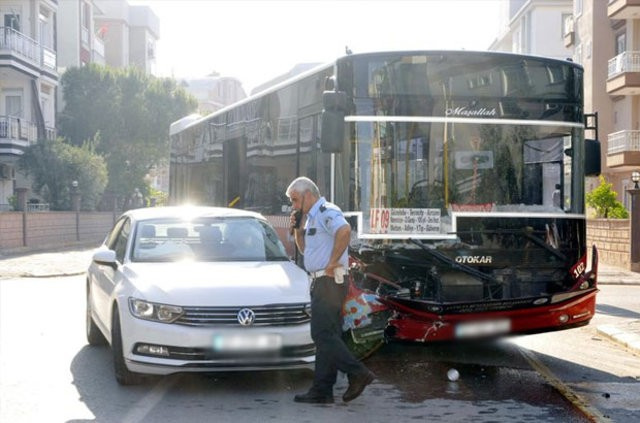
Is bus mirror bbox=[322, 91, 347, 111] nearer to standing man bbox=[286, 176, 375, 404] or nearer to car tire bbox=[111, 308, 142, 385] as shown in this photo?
standing man bbox=[286, 176, 375, 404]

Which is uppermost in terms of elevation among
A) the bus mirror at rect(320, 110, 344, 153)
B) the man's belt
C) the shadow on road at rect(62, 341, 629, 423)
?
the bus mirror at rect(320, 110, 344, 153)

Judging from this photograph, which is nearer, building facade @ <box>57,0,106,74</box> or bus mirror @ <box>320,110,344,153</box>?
bus mirror @ <box>320,110,344,153</box>

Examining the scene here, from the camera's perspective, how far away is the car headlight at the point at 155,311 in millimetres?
7719

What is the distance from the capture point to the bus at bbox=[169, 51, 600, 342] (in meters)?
9.23

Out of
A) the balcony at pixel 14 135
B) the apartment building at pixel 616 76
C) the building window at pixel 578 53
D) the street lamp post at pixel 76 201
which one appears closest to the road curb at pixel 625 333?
the apartment building at pixel 616 76

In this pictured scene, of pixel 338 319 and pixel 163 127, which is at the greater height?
pixel 163 127

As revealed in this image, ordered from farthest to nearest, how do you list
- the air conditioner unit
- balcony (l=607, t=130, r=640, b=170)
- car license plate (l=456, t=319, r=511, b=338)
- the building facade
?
the building facade < the air conditioner unit < balcony (l=607, t=130, r=640, b=170) < car license plate (l=456, t=319, r=511, b=338)

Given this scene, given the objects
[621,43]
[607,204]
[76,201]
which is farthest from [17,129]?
[621,43]

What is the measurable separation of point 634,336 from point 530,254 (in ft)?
9.57

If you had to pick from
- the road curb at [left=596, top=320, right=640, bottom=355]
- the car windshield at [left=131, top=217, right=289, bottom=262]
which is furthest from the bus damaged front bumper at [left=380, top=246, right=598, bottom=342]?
the road curb at [left=596, top=320, right=640, bottom=355]

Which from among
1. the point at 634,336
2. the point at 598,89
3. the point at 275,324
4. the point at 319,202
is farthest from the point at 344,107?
the point at 598,89

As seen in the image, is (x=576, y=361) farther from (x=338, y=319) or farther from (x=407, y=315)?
(x=338, y=319)

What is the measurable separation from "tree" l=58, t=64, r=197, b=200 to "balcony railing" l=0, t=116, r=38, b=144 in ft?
37.1

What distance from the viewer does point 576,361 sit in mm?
10180
